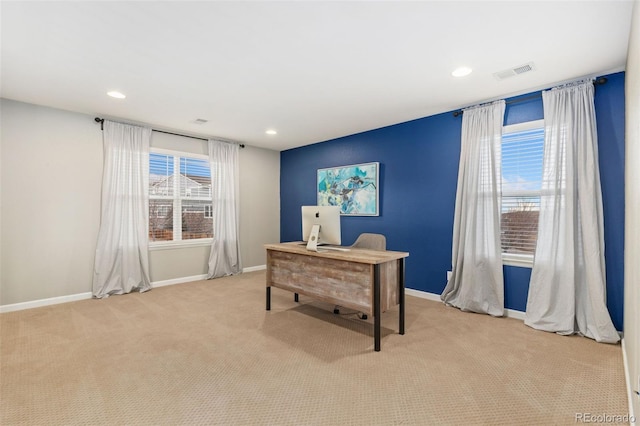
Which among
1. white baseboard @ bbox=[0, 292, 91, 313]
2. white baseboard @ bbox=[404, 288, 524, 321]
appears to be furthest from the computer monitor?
white baseboard @ bbox=[0, 292, 91, 313]

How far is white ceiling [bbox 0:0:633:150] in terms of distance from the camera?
1961 mm

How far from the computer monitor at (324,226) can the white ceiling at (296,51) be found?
133 cm

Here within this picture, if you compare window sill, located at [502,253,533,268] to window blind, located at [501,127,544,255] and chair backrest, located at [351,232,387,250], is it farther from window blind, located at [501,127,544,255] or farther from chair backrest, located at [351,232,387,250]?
chair backrest, located at [351,232,387,250]

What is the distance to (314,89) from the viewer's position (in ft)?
10.6

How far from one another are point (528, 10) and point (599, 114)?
169cm

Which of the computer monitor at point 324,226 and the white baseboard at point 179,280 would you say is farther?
the white baseboard at point 179,280

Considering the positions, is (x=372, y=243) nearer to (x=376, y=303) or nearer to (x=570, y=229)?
(x=376, y=303)

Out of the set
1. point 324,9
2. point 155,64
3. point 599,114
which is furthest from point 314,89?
point 599,114

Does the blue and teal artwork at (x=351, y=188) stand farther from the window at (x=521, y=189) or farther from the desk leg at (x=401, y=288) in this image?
the desk leg at (x=401, y=288)

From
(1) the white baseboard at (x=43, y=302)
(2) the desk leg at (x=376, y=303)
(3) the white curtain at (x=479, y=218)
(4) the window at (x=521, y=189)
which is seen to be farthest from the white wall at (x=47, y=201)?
(4) the window at (x=521, y=189)

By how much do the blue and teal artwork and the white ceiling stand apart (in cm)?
127

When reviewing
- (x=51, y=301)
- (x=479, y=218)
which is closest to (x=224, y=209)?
(x=51, y=301)

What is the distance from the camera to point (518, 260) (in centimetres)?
338

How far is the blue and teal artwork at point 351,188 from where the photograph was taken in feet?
15.8
